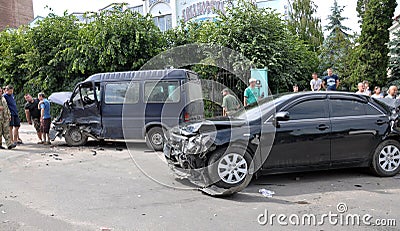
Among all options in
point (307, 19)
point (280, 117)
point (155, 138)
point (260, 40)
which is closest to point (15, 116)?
point (155, 138)

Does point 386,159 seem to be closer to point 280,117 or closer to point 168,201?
point 280,117

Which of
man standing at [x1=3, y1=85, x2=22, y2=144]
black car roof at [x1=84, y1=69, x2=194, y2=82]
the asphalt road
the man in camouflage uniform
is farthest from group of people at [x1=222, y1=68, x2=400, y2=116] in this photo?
man standing at [x1=3, y1=85, x2=22, y2=144]

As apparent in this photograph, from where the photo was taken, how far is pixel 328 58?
18656 mm

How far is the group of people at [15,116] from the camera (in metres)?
9.73

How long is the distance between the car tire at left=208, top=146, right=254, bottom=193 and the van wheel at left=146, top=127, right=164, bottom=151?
421cm

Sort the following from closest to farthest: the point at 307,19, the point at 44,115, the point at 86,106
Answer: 1. the point at 86,106
2. the point at 44,115
3. the point at 307,19

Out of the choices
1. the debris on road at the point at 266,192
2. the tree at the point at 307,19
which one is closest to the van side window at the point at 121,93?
the debris on road at the point at 266,192

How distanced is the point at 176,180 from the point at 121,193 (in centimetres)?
111

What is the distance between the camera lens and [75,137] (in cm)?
1025

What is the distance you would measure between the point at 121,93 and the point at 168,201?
5209mm

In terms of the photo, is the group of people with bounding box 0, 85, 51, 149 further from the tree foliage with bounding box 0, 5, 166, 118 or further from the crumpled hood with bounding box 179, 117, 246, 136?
the crumpled hood with bounding box 179, 117, 246, 136

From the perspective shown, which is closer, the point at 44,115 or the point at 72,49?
the point at 44,115

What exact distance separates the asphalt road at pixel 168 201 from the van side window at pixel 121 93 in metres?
2.55

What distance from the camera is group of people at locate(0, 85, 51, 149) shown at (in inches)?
383
